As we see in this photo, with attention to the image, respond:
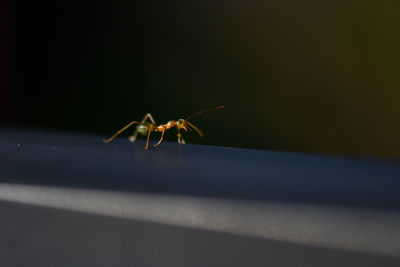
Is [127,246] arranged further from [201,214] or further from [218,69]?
[218,69]

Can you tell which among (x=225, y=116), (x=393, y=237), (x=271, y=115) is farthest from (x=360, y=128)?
(x=393, y=237)

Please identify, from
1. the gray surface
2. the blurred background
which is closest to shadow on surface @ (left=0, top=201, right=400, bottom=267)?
the gray surface

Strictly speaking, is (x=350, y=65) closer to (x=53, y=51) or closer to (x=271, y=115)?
(x=271, y=115)

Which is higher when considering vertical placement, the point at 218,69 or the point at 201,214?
the point at 201,214

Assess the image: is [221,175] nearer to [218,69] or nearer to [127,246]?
[127,246]

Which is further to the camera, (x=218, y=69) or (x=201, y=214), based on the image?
(x=218, y=69)

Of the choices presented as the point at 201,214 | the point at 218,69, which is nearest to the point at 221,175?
the point at 201,214

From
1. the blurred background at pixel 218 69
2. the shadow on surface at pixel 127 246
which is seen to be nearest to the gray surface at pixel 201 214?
the shadow on surface at pixel 127 246
